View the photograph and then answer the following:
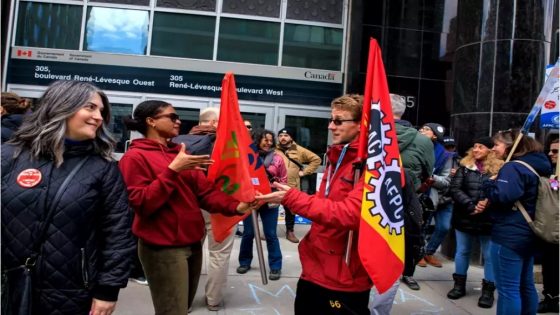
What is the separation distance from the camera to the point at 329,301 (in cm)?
258

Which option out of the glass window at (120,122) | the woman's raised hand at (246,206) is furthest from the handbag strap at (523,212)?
the glass window at (120,122)

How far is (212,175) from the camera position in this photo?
3.24m

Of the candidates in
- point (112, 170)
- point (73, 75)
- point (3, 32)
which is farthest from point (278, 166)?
point (3, 32)

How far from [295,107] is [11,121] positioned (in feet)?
25.7

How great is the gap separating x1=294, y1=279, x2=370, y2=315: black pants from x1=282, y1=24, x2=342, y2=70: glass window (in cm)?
920

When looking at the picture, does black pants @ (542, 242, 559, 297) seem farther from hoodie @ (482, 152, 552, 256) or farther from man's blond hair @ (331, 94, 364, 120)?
man's blond hair @ (331, 94, 364, 120)

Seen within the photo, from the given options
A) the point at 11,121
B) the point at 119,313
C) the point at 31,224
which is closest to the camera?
the point at 31,224

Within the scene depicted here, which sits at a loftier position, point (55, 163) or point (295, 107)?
point (295, 107)

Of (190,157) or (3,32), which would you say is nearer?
(190,157)

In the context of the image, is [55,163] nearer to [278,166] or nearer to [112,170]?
[112,170]

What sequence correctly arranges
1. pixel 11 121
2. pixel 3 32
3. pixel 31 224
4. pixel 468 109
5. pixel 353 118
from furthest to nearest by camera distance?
pixel 3 32 < pixel 468 109 < pixel 11 121 < pixel 353 118 < pixel 31 224

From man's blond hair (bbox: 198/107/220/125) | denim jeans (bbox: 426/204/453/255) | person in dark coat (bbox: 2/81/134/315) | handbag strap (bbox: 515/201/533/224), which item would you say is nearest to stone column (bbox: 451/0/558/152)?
denim jeans (bbox: 426/204/453/255)

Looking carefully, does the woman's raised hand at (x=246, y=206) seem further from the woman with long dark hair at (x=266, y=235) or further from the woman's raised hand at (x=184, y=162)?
the woman with long dark hair at (x=266, y=235)

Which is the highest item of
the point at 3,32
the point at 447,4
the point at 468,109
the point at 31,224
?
the point at 447,4
